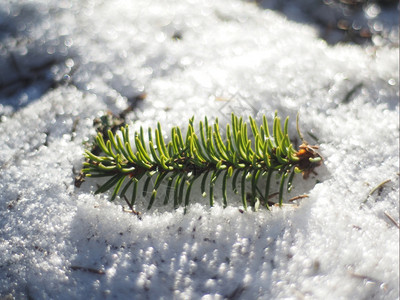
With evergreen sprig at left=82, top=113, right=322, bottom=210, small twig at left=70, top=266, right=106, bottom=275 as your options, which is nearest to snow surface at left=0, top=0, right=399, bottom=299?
small twig at left=70, top=266, right=106, bottom=275

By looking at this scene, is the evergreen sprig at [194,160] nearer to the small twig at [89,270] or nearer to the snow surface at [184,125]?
the snow surface at [184,125]

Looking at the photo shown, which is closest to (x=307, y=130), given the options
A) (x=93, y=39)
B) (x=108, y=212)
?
(x=108, y=212)

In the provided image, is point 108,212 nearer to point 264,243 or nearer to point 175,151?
point 175,151

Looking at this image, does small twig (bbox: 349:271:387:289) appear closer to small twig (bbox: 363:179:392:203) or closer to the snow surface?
the snow surface

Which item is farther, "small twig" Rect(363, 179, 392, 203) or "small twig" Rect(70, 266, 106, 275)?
"small twig" Rect(363, 179, 392, 203)

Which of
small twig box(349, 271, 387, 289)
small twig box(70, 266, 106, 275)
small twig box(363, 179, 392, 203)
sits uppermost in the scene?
small twig box(363, 179, 392, 203)

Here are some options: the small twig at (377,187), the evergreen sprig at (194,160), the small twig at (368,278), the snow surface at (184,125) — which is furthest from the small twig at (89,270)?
the small twig at (377,187)

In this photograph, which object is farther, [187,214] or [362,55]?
[362,55]

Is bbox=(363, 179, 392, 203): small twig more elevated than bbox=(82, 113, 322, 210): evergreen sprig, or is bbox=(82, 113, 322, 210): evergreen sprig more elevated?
bbox=(82, 113, 322, 210): evergreen sprig

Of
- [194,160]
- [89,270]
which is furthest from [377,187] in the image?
[89,270]
